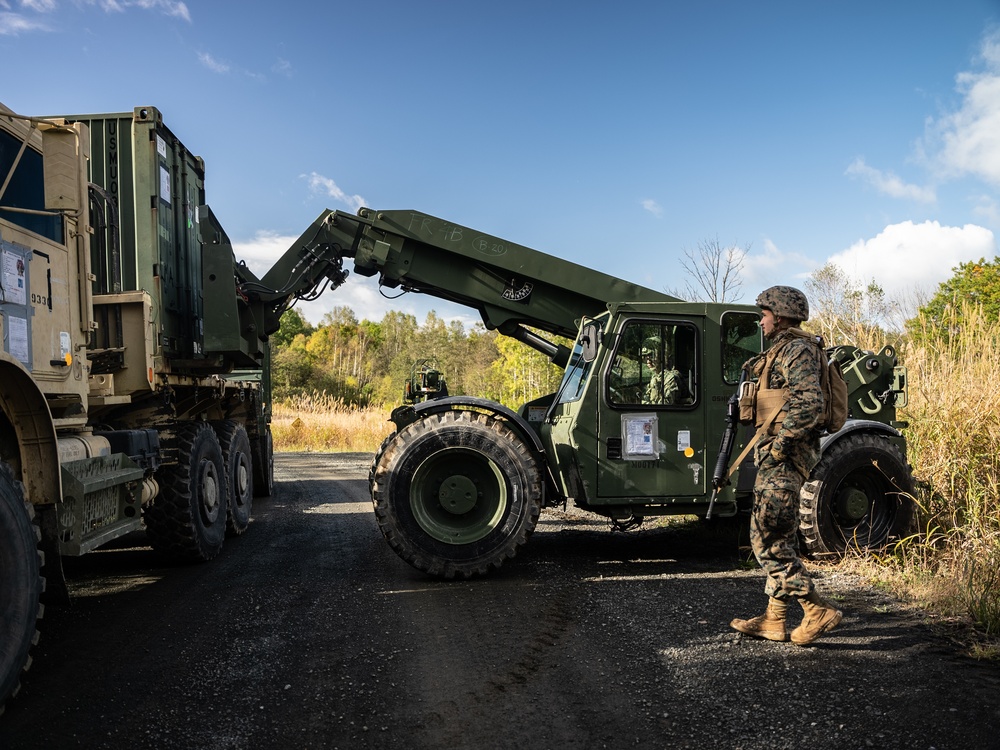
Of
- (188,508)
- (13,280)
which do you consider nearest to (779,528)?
(13,280)

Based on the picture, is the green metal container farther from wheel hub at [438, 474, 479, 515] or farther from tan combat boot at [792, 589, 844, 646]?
tan combat boot at [792, 589, 844, 646]

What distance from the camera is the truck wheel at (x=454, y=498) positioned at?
234 inches

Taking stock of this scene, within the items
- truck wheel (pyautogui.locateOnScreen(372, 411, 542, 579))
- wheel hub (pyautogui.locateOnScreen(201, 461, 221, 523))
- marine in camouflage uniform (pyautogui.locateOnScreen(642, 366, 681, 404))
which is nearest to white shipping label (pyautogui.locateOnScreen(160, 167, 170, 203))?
wheel hub (pyautogui.locateOnScreen(201, 461, 221, 523))

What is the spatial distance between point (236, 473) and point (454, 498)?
347 centimetres

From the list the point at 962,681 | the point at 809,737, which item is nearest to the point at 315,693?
the point at 809,737

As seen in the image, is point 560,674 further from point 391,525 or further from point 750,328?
point 750,328

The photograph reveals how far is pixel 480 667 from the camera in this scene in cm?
407

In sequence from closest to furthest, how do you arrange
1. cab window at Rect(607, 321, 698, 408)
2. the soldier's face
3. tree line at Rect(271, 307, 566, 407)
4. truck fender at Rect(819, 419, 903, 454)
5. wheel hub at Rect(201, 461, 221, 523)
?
the soldier's face → cab window at Rect(607, 321, 698, 408) → truck fender at Rect(819, 419, 903, 454) → wheel hub at Rect(201, 461, 221, 523) → tree line at Rect(271, 307, 566, 407)

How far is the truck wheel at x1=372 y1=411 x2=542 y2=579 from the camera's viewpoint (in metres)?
5.94

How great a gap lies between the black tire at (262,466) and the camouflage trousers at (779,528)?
8425 mm

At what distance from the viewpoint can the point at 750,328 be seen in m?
6.51

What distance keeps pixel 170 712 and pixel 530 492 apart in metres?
3.08

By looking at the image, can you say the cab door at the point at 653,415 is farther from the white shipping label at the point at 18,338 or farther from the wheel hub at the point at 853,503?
the white shipping label at the point at 18,338

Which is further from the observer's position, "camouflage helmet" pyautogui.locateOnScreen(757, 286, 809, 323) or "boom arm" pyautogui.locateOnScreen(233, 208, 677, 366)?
"boom arm" pyautogui.locateOnScreen(233, 208, 677, 366)
